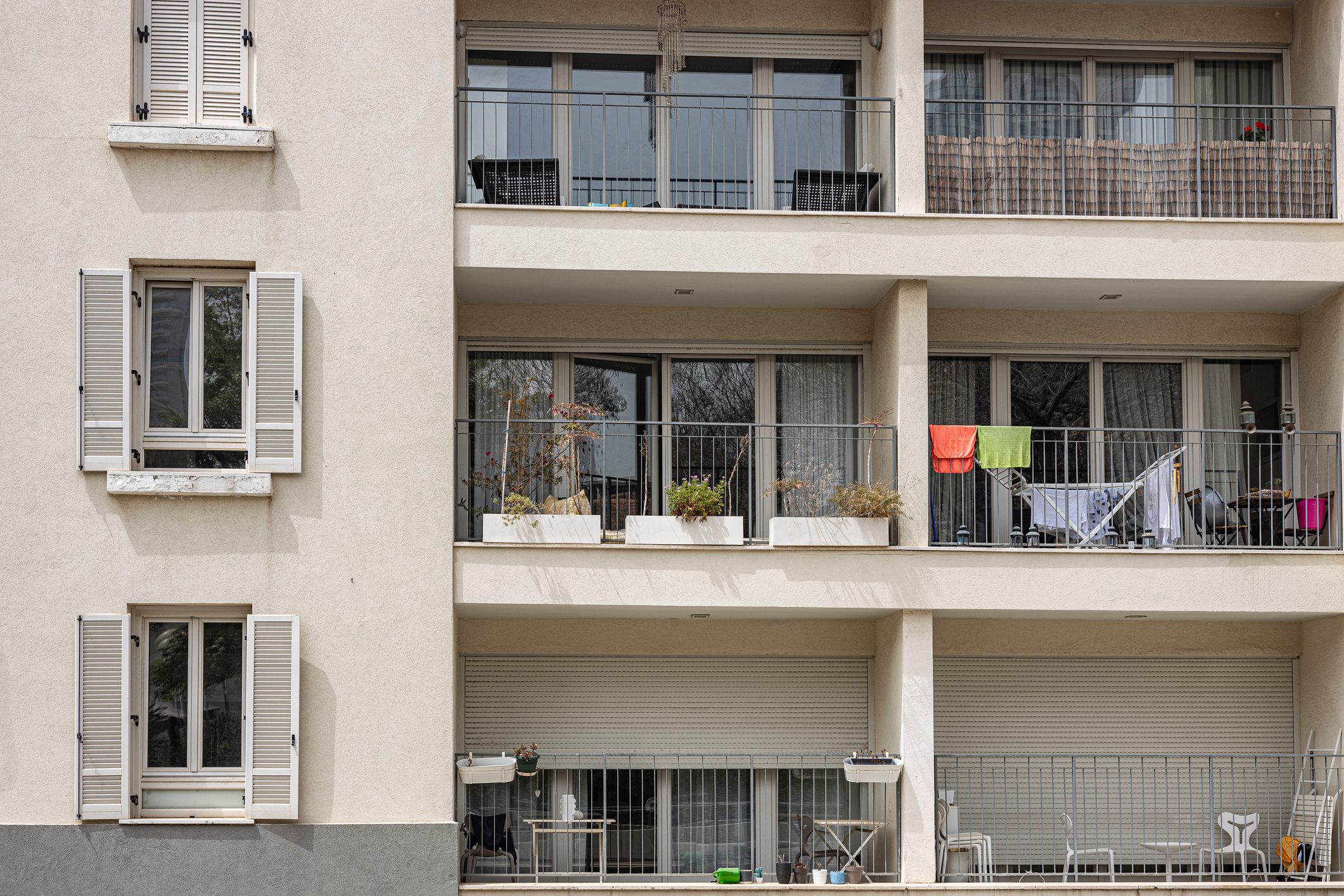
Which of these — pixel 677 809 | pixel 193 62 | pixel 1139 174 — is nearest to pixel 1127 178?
pixel 1139 174

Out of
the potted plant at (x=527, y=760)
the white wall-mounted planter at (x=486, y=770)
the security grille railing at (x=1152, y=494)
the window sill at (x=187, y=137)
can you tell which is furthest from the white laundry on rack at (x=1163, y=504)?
the window sill at (x=187, y=137)

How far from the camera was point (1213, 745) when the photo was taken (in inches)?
523

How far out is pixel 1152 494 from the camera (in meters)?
12.1

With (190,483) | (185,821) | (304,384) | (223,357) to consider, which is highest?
(223,357)

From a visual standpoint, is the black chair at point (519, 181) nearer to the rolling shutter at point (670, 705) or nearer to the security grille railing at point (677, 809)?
the rolling shutter at point (670, 705)

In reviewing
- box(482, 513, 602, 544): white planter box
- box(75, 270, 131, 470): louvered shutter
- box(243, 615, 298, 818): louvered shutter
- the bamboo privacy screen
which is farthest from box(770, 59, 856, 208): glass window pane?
box(243, 615, 298, 818): louvered shutter

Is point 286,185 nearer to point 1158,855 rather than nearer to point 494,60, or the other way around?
point 494,60

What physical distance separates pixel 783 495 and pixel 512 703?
10.9 ft

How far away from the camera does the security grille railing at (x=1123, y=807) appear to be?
12.7 meters

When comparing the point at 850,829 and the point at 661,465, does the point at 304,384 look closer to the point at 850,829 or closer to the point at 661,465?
the point at 661,465

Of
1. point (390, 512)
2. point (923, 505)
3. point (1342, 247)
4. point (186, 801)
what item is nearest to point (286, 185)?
point (390, 512)

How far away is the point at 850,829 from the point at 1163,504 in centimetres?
406

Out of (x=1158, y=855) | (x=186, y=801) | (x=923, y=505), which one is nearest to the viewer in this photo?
(x=186, y=801)

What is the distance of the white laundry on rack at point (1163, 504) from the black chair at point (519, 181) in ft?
19.7
